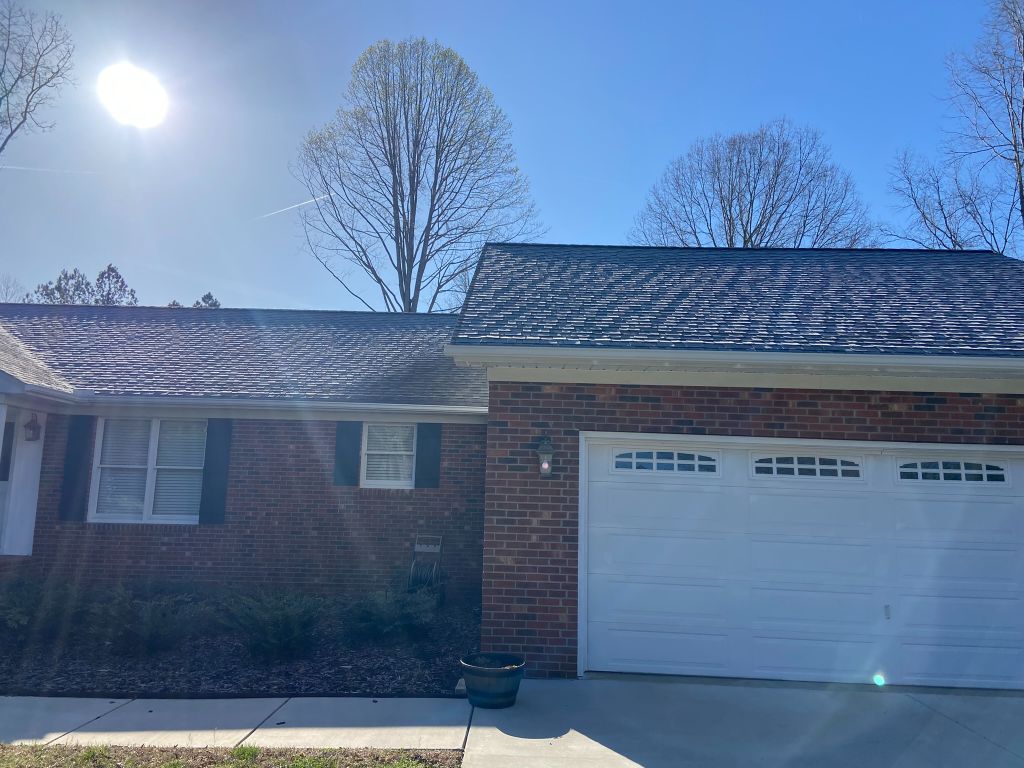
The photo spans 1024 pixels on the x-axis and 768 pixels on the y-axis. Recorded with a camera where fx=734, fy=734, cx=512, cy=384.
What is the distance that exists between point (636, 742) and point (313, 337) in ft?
31.9

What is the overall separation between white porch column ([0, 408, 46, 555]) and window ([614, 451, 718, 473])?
798cm

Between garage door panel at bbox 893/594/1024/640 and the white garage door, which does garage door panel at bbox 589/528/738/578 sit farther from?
garage door panel at bbox 893/594/1024/640

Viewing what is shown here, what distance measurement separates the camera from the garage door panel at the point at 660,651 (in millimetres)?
7098

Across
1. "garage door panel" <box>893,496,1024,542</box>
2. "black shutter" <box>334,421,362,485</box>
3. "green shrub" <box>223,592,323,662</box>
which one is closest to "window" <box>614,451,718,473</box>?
"garage door panel" <box>893,496,1024,542</box>

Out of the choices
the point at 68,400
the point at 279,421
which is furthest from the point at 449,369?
the point at 68,400

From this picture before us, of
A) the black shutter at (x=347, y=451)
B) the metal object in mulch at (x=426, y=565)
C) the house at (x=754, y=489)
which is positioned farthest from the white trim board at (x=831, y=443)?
the black shutter at (x=347, y=451)

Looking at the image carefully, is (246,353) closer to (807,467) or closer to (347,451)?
(347,451)

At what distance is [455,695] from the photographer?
257 inches

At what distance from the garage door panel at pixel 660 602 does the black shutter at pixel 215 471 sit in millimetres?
5866

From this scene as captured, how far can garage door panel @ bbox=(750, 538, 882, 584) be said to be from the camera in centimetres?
720

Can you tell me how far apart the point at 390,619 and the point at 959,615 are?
574 centimetres

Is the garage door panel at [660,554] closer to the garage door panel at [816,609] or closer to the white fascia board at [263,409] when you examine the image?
the garage door panel at [816,609]

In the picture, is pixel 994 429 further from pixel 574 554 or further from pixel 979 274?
pixel 574 554

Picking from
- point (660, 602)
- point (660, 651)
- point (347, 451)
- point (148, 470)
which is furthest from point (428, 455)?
point (660, 651)
